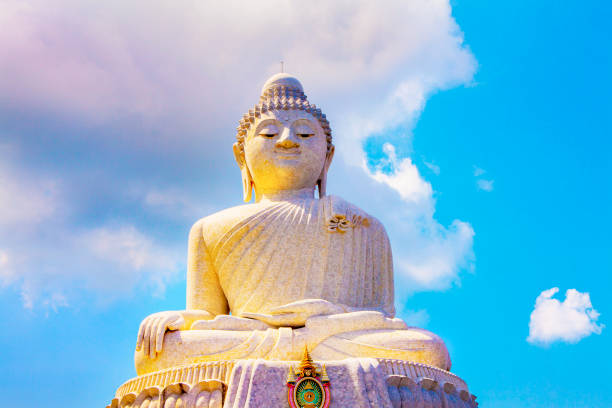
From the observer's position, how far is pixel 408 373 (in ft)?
21.1

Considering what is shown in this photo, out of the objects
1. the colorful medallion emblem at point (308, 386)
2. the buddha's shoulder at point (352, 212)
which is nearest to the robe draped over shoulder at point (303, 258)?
the buddha's shoulder at point (352, 212)

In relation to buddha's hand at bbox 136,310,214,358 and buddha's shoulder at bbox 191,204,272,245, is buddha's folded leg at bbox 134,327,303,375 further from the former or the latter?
buddha's shoulder at bbox 191,204,272,245

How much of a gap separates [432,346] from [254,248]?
2.37 metres

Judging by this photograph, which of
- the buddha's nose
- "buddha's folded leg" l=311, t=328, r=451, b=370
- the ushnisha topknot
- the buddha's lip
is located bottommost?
"buddha's folded leg" l=311, t=328, r=451, b=370

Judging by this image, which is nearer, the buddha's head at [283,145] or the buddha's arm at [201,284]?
the buddha's arm at [201,284]

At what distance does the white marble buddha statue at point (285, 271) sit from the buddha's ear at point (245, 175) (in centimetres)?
2

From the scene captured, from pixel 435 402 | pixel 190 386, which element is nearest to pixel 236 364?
pixel 190 386

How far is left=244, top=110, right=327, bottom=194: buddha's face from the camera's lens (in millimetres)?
8867

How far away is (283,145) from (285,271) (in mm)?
1659

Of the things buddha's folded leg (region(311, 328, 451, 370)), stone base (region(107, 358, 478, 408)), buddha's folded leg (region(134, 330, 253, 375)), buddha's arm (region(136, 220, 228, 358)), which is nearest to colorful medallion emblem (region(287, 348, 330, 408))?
stone base (region(107, 358, 478, 408))

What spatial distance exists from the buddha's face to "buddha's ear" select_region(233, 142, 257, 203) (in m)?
0.28

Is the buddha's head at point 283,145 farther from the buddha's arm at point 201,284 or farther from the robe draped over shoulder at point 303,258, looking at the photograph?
the buddha's arm at point 201,284

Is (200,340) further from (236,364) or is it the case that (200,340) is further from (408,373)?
(408,373)

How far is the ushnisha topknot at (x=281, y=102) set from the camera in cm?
915
